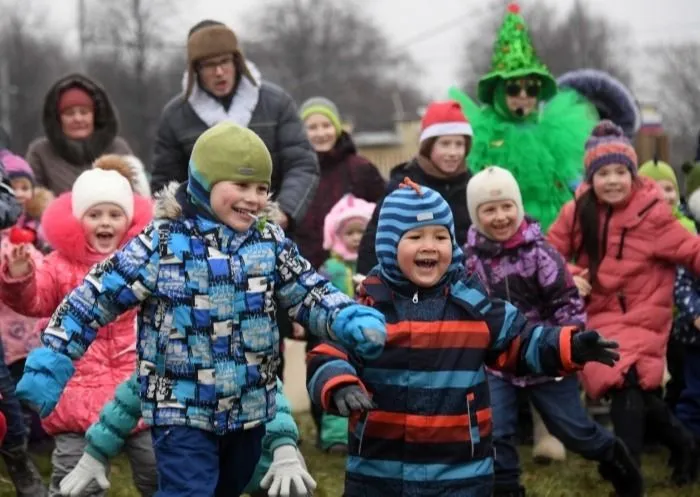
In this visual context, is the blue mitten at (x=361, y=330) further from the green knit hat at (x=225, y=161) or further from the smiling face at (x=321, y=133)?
the smiling face at (x=321, y=133)

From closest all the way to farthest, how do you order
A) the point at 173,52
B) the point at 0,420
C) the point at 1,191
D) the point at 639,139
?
the point at 0,420
the point at 1,191
the point at 639,139
the point at 173,52

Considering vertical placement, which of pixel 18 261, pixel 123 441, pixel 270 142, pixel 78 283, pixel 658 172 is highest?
pixel 270 142

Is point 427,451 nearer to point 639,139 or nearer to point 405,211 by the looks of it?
point 405,211

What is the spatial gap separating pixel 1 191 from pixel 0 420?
117 centimetres

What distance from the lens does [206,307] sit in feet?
16.6

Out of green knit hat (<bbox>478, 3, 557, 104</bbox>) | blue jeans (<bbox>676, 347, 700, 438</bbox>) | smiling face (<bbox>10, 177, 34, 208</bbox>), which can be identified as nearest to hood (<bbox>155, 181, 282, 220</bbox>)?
smiling face (<bbox>10, 177, 34, 208</bbox>)

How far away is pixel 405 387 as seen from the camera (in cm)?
525

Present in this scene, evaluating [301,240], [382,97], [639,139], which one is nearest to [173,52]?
[382,97]

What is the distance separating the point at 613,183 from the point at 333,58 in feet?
176

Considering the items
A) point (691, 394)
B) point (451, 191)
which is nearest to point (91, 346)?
point (451, 191)

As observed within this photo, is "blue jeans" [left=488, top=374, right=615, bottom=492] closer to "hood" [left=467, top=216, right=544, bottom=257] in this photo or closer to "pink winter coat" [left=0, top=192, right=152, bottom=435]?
"hood" [left=467, top=216, right=544, bottom=257]

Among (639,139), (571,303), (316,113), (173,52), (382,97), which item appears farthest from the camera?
(382,97)

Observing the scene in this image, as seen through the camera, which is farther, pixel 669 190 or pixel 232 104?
pixel 669 190

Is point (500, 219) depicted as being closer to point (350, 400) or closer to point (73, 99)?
point (350, 400)
